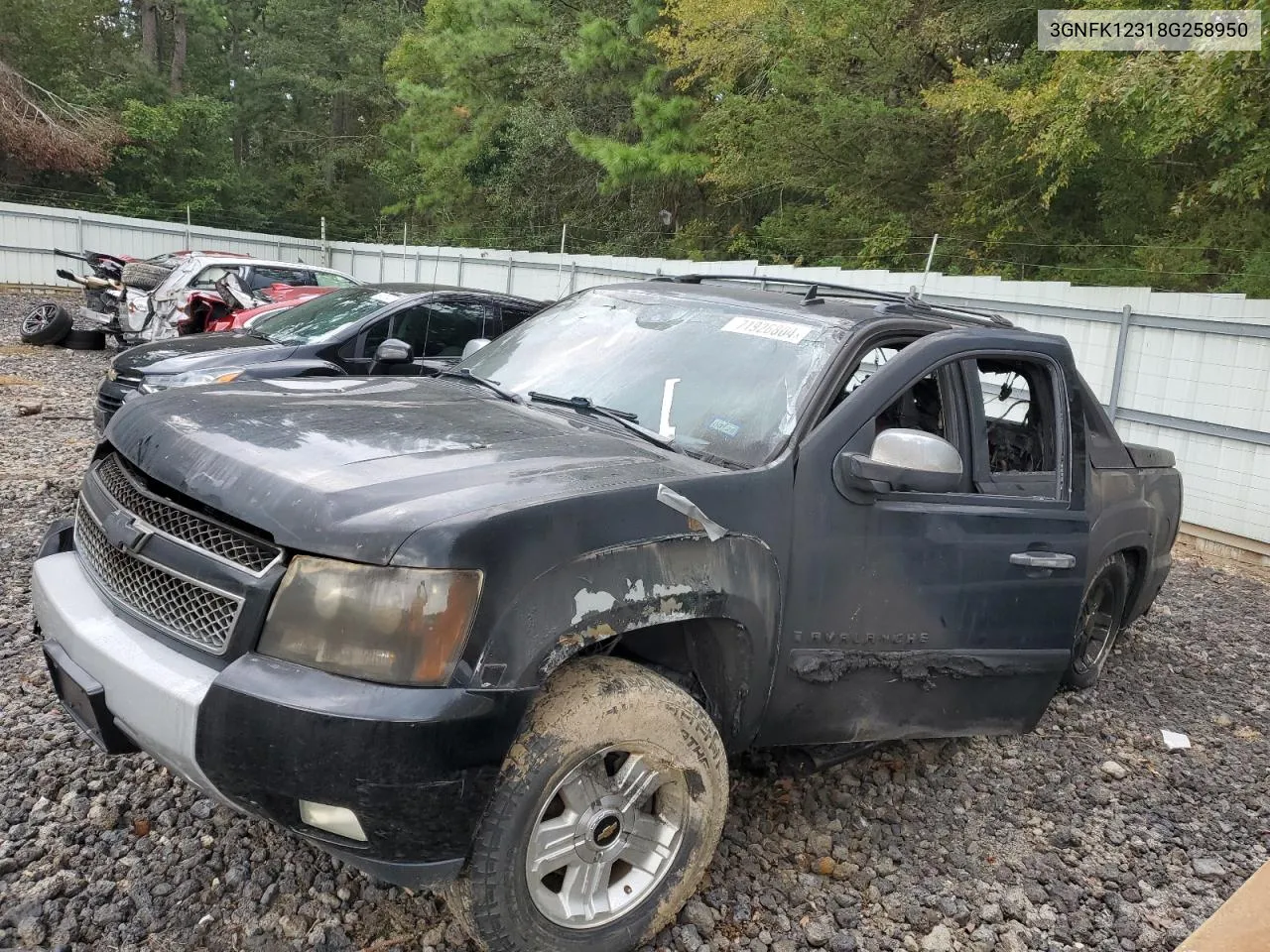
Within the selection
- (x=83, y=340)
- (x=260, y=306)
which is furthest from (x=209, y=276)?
(x=83, y=340)

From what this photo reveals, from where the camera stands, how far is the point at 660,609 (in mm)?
2451

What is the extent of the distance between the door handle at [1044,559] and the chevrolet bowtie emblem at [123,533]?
269cm

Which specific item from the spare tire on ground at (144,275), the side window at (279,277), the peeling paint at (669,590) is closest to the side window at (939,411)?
the peeling paint at (669,590)

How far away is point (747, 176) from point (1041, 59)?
22.6 feet

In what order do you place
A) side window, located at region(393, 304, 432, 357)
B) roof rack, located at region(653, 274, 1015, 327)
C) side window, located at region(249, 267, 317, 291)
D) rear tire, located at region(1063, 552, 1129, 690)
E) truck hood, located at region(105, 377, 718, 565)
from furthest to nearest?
side window, located at region(249, 267, 317, 291) < side window, located at region(393, 304, 432, 357) < rear tire, located at region(1063, 552, 1129, 690) < roof rack, located at region(653, 274, 1015, 327) < truck hood, located at region(105, 377, 718, 565)

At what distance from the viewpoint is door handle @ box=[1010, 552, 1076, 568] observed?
3273mm

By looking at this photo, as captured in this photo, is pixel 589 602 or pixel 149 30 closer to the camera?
pixel 589 602

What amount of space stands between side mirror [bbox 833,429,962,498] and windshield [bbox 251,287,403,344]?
6.00m

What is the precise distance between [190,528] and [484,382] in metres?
1.48

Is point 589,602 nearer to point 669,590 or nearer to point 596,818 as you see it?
point 669,590

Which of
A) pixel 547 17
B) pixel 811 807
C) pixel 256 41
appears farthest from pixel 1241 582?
pixel 256 41

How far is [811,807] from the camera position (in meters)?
3.53

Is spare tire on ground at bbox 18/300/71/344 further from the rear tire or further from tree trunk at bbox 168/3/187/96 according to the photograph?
tree trunk at bbox 168/3/187/96

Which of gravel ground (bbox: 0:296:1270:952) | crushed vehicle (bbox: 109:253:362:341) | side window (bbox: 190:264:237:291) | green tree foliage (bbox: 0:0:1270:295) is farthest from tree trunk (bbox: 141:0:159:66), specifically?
gravel ground (bbox: 0:296:1270:952)
